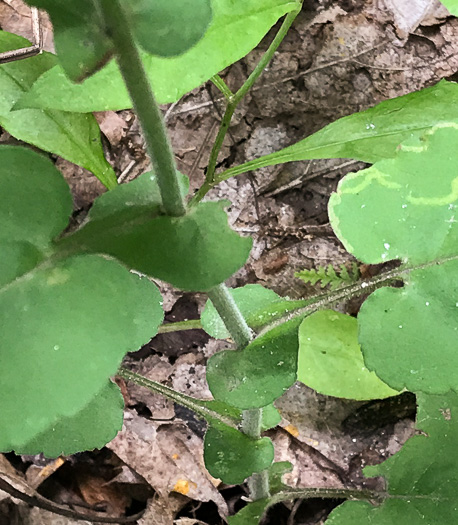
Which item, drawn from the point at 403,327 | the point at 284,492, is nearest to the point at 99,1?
the point at 403,327

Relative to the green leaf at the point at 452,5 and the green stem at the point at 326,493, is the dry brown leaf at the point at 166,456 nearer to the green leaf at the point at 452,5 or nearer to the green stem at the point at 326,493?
the green stem at the point at 326,493

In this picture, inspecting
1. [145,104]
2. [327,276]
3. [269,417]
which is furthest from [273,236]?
[145,104]

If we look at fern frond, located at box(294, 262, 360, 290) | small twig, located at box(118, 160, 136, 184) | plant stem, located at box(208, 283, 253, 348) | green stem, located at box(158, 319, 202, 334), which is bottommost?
fern frond, located at box(294, 262, 360, 290)

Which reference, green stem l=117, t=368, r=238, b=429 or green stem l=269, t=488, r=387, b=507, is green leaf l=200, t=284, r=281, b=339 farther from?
green stem l=269, t=488, r=387, b=507

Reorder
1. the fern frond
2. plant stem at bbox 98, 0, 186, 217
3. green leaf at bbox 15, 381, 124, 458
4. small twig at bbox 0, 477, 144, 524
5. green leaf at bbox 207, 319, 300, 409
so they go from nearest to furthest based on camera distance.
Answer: plant stem at bbox 98, 0, 186, 217 < green leaf at bbox 207, 319, 300, 409 < green leaf at bbox 15, 381, 124, 458 < small twig at bbox 0, 477, 144, 524 < the fern frond

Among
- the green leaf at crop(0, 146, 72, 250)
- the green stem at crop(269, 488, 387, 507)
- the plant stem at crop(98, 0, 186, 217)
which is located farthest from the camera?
the green stem at crop(269, 488, 387, 507)

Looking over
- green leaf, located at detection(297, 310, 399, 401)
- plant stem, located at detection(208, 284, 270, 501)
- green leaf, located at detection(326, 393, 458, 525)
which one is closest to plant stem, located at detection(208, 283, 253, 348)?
plant stem, located at detection(208, 284, 270, 501)
